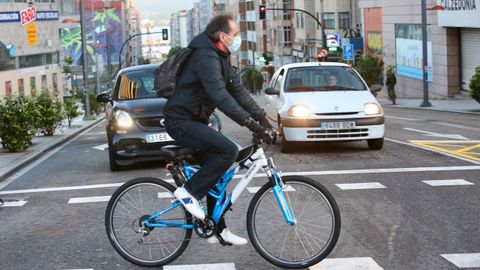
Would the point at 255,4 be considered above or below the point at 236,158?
above

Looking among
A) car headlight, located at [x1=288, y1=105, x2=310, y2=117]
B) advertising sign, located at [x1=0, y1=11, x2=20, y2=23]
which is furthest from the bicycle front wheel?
advertising sign, located at [x1=0, y1=11, x2=20, y2=23]

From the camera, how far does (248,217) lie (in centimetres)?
613

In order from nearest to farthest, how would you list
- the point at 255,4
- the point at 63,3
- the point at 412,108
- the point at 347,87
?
the point at 347,87, the point at 412,108, the point at 63,3, the point at 255,4

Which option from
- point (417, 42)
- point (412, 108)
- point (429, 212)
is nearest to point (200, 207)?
point (429, 212)

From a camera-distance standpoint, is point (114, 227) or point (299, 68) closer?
point (114, 227)

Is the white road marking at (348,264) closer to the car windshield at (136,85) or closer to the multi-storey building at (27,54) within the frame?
the car windshield at (136,85)

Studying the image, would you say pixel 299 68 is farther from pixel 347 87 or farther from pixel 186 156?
pixel 186 156

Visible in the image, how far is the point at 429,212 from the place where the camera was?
8.22m

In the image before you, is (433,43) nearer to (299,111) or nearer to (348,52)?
(348,52)

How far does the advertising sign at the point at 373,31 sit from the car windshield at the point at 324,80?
4354 centimetres

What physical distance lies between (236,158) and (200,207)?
1.47 ft

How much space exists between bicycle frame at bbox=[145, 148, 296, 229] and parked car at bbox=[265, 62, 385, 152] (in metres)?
7.31

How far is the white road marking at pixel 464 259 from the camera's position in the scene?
6074mm

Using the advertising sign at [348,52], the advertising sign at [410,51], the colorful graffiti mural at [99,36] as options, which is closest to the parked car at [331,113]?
the advertising sign at [410,51]
